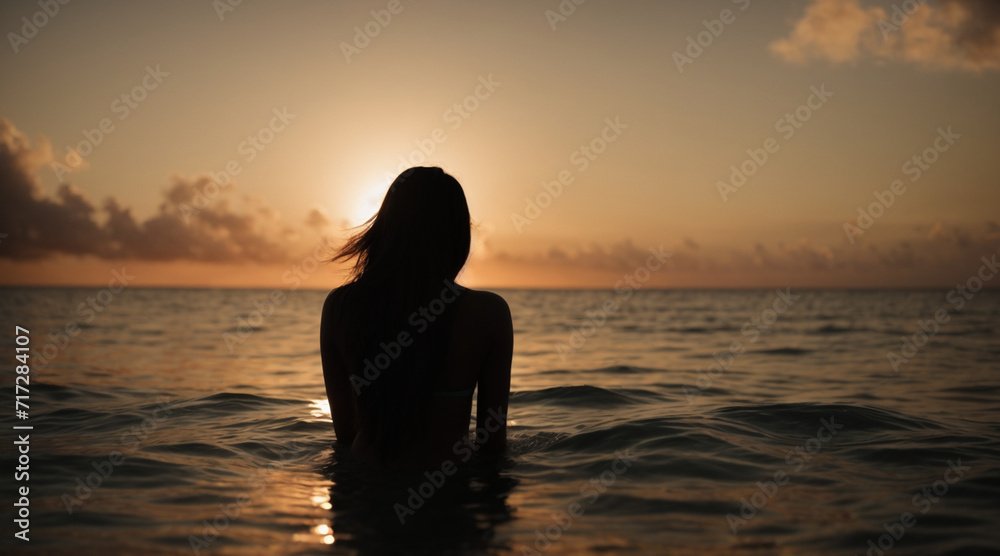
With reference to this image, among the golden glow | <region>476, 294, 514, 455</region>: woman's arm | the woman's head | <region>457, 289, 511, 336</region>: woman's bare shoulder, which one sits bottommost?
the golden glow

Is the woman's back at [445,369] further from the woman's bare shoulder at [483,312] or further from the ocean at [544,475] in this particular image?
the ocean at [544,475]

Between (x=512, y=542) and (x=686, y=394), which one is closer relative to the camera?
(x=512, y=542)

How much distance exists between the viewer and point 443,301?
12.6 ft

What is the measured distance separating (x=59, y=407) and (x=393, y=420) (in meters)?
5.82

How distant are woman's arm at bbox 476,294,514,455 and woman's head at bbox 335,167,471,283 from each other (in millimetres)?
374

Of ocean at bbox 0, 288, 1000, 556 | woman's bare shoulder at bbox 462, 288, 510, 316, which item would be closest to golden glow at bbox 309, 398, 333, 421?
ocean at bbox 0, 288, 1000, 556

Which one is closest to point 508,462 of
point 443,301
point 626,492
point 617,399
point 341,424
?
point 626,492

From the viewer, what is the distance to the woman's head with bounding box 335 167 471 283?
151 inches

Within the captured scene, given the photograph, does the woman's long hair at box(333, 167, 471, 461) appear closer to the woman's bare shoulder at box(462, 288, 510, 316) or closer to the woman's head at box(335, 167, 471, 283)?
the woman's head at box(335, 167, 471, 283)

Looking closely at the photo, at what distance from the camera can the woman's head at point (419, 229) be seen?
383 cm

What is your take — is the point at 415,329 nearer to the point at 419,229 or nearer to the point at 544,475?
the point at 419,229

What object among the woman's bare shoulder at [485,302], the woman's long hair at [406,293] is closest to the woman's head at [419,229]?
the woman's long hair at [406,293]

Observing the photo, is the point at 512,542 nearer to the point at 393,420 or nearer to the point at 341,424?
the point at 393,420

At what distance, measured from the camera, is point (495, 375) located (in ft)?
13.2
